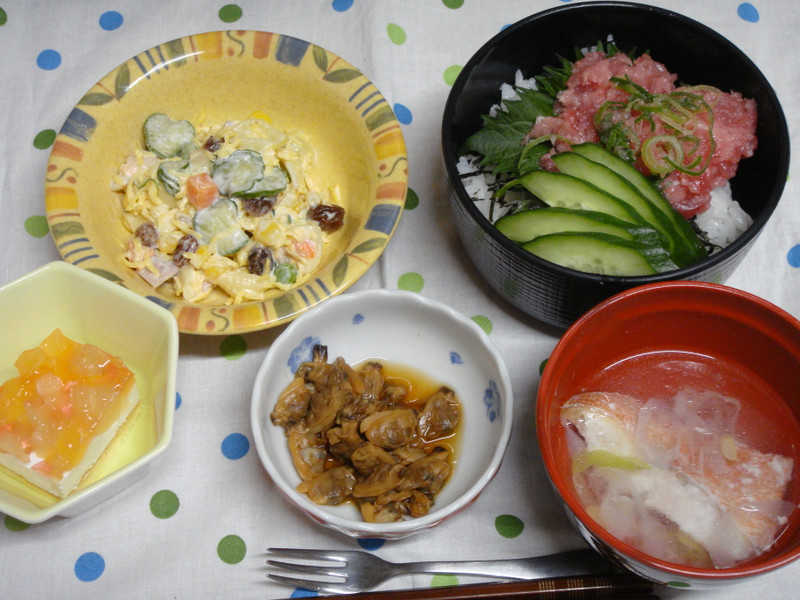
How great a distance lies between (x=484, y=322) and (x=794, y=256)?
34.4 inches

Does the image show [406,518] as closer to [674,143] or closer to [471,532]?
[471,532]

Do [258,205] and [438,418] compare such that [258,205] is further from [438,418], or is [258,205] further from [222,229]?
[438,418]

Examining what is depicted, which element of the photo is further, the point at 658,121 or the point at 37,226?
the point at 37,226

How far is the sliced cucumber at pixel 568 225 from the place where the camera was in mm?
1730

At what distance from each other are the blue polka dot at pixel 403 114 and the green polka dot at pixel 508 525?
4.03ft

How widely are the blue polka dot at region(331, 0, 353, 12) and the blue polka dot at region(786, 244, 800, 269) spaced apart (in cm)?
157

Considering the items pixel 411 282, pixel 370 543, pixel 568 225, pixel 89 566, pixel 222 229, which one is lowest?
pixel 89 566

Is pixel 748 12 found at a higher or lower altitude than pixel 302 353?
higher

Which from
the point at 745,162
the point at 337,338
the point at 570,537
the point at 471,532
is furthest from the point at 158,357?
the point at 745,162

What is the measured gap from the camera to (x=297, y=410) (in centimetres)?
181

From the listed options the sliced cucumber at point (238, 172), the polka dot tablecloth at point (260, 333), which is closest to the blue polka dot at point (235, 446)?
the polka dot tablecloth at point (260, 333)

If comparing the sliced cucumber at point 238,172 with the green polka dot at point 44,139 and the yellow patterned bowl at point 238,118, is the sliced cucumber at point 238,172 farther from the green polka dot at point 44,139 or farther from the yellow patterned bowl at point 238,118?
the green polka dot at point 44,139

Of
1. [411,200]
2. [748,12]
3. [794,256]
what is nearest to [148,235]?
[411,200]

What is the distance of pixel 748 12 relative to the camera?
2492 millimetres
